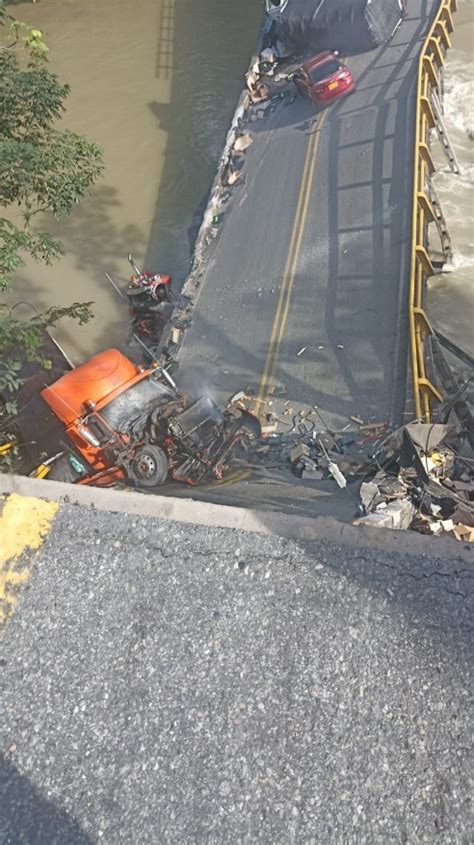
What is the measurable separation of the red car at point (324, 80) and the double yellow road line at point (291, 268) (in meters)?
0.49

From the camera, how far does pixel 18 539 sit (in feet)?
24.5

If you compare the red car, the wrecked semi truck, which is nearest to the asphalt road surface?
the red car

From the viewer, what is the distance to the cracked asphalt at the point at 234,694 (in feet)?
17.9

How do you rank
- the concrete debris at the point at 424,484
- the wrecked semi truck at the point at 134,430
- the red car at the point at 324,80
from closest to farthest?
the concrete debris at the point at 424,484 < the wrecked semi truck at the point at 134,430 < the red car at the point at 324,80

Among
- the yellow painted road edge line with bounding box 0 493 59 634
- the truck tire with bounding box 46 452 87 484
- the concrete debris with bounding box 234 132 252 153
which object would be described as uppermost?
the yellow painted road edge line with bounding box 0 493 59 634

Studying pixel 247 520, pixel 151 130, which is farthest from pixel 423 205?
pixel 151 130

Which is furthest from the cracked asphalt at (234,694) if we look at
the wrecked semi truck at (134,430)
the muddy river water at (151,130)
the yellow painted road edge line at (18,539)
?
the muddy river water at (151,130)

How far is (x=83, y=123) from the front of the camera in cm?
2438

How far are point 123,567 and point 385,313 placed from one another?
795 centimetres

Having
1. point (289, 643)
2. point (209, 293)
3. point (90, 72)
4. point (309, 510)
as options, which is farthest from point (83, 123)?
point (289, 643)

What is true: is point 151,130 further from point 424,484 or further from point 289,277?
point 424,484

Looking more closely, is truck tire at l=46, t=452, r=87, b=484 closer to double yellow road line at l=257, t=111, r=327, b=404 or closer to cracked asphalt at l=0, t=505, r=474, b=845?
double yellow road line at l=257, t=111, r=327, b=404

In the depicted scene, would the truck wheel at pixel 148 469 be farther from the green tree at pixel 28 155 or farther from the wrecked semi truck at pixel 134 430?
the green tree at pixel 28 155

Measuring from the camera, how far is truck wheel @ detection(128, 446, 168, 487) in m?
11.1
